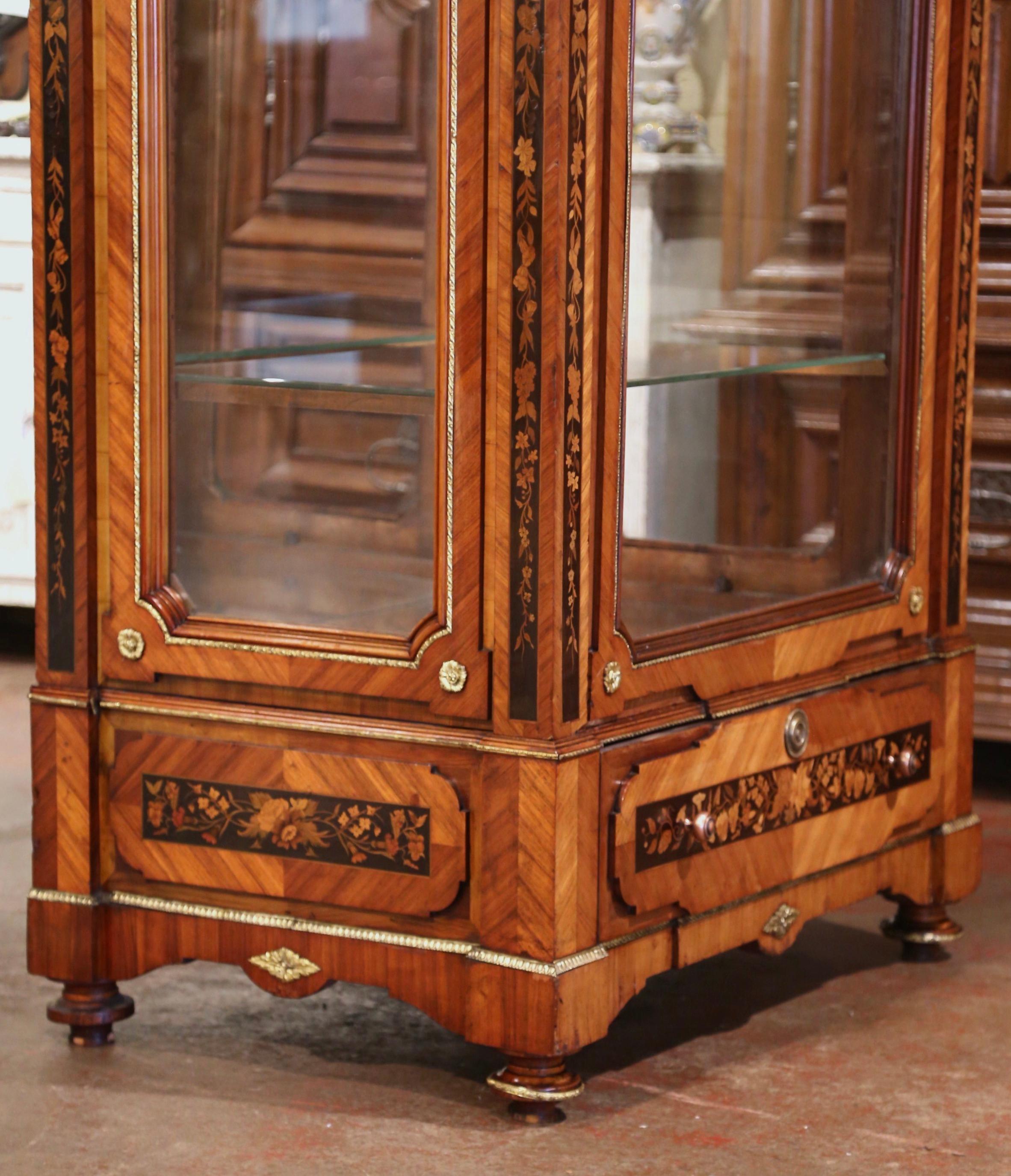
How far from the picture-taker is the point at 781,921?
245 centimetres

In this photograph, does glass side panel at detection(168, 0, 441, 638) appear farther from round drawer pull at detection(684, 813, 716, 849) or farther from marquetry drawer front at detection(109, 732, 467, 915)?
round drawer pull at detection(684, 813, 716, 849)

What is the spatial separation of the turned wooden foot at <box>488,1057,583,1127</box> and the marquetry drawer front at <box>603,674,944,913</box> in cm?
19

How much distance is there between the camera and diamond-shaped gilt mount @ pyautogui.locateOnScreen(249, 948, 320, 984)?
2.26m

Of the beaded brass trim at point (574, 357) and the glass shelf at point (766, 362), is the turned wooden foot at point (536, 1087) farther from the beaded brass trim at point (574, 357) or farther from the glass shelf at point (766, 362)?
the glass shelf at point (766, 362)

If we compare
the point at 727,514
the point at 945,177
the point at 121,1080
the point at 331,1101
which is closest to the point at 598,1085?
the point at 331,1101

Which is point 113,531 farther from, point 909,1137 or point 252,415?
point 909,1137

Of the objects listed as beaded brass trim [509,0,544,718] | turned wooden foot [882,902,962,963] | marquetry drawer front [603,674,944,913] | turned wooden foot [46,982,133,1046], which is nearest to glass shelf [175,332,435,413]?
beaded brass trim [509,0,544,718]

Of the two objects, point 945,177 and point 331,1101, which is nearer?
point 331,1101

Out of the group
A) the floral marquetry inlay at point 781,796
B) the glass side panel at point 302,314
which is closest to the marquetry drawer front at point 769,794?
the floral marquetry inlay at point 781,796

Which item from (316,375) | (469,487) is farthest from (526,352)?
(316,375)

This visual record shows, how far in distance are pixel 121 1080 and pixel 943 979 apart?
1059mm

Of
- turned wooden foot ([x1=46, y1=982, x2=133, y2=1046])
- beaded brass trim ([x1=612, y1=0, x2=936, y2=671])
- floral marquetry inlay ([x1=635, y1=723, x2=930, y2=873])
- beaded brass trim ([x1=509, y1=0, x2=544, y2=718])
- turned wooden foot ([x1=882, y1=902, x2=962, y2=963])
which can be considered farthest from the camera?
turned wooden foot ([x1=882, y1=902, x2=962, y2=963])

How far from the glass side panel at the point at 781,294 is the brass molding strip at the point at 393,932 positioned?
1.41 ft

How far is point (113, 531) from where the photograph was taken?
2.27 meters
